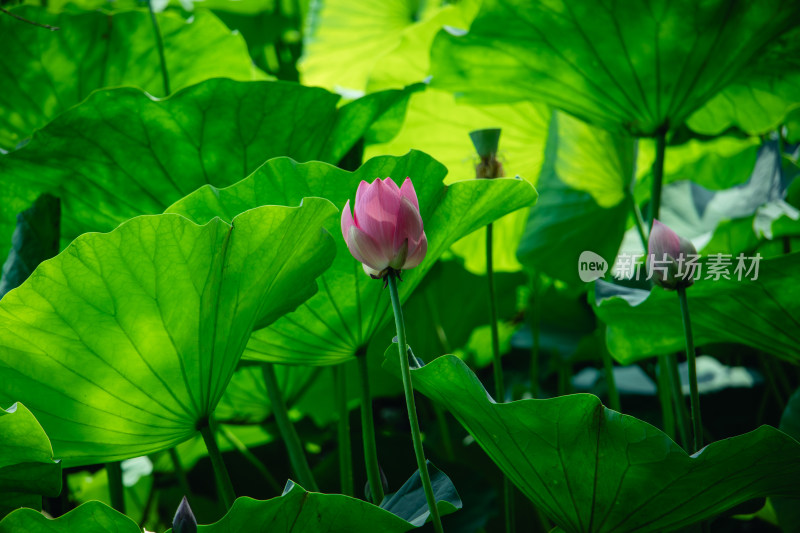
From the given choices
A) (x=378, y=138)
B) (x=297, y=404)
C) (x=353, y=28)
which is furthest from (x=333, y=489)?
(x=353, y=28)

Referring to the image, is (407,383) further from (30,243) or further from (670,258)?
(30,243)

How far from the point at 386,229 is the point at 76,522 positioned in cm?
28

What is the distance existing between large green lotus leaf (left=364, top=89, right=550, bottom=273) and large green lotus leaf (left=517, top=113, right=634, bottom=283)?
7 cm

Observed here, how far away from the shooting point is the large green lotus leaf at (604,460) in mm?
489

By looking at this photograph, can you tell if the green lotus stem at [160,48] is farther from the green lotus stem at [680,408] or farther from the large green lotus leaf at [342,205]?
the green lotus stem at [680,408]

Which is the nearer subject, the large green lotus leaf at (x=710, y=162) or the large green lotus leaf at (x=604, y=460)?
the large green lotus leaf at (x=604, y=460)

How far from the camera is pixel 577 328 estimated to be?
3.78 ft

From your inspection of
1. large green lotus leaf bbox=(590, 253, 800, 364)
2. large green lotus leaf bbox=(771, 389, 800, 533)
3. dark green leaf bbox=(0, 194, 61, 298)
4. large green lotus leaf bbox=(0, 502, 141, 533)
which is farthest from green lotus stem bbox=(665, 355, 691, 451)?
dark green leaf bbox=(0, 194, 61, 298)

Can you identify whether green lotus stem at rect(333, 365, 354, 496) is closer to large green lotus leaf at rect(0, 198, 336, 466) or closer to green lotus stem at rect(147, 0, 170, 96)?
large green lotus leaf at rect(0, 198, 336, 466)

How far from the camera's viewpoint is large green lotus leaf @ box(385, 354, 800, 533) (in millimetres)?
489

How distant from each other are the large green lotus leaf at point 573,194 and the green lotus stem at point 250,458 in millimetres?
417

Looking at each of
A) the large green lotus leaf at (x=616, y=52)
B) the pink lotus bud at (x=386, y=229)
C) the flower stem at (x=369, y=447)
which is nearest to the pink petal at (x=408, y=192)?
the pink lotus bud at (x=386, y=229)

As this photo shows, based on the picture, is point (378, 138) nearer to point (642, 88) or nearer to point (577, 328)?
point (642, 88)

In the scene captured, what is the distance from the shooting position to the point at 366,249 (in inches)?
18.0
